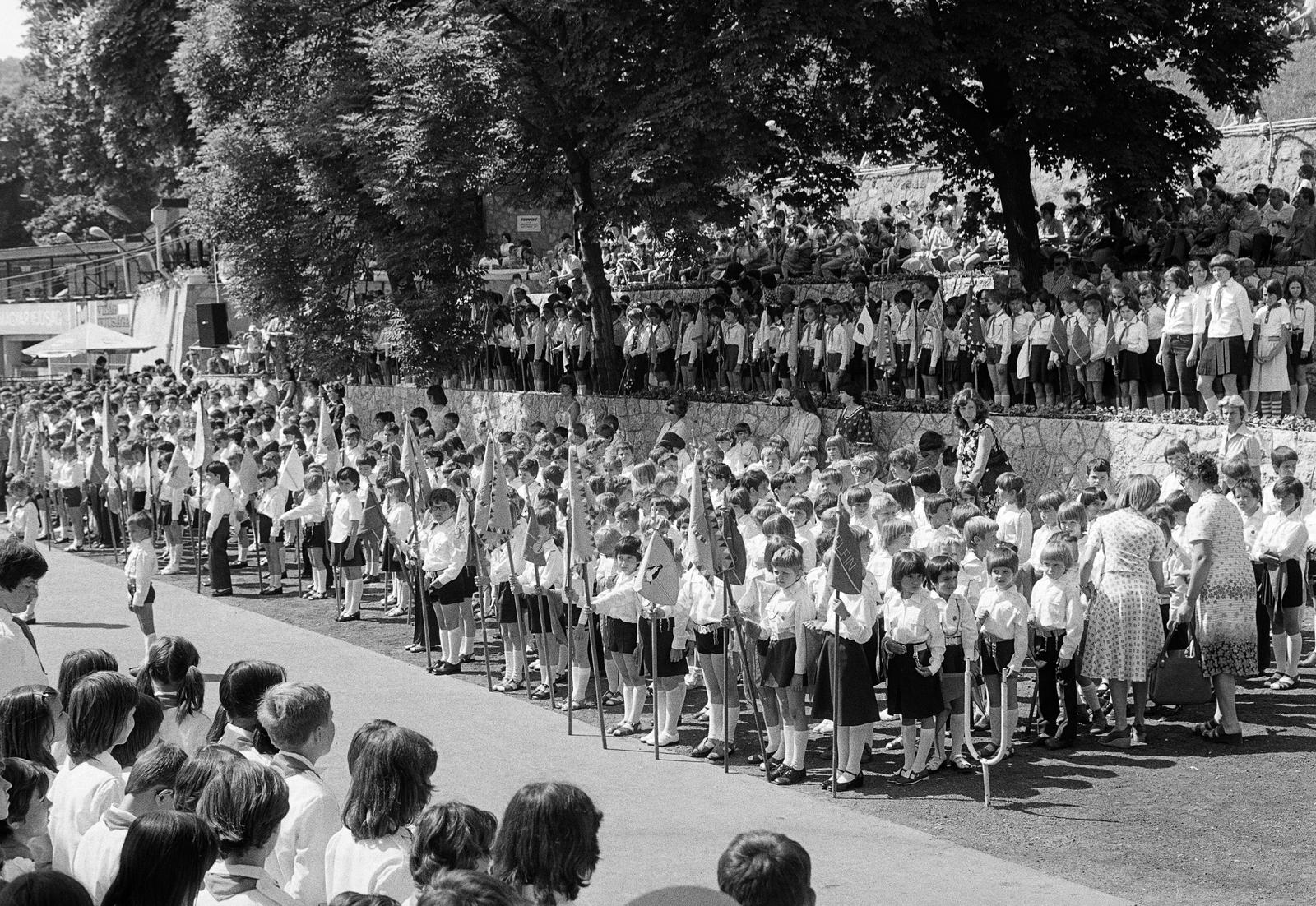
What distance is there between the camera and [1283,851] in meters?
8.40

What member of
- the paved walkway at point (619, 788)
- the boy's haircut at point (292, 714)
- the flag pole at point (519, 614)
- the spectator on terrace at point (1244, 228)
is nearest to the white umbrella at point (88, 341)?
the paved walkway at point (619, 788)

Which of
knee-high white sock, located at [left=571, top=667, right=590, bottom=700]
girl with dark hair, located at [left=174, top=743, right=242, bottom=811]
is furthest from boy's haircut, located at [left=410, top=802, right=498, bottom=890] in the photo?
knee-high white sock, located at [left=571, top=667, right=590, bottom=700]

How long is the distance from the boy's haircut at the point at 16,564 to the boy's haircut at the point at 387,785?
3737mm

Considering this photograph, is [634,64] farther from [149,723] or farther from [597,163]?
[149,723]

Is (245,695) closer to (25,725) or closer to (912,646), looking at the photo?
(25,725)

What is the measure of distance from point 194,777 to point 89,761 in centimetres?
84

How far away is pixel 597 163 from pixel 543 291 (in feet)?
32.6

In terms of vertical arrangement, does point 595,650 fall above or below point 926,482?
below

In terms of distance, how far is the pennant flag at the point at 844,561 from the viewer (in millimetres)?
9742

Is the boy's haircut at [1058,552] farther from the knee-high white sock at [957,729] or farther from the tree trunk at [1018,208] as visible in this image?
the tree trunk at [1018,208]

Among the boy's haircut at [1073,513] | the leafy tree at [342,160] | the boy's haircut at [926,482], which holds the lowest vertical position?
the boy's haircut at [1073,513]

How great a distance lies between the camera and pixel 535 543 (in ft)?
40.9

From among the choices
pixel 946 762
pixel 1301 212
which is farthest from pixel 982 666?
pixel 1301 212

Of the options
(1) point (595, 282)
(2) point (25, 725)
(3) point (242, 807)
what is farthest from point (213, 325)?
(3) point (242, 807)
